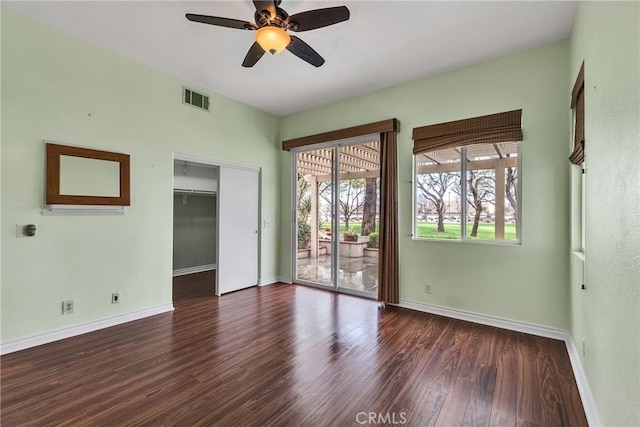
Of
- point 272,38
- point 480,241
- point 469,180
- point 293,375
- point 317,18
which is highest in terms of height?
point 317,18

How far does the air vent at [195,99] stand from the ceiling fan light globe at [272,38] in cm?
205

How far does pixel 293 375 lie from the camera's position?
2232 millimetres

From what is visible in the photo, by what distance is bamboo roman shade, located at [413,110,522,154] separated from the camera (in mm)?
3143

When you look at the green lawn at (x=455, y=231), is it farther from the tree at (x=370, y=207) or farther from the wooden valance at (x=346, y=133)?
the wooden valance at (x=346, y=133)

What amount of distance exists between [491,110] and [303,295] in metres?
3.49

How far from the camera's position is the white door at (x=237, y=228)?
14.7ft

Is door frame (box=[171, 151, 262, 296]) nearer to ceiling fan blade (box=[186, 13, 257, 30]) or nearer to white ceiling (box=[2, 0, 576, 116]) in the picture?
white ceiling (box=[2, 0, 576, 116])

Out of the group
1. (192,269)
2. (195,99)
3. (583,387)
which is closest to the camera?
(583,387)

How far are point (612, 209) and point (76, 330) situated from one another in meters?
4.44

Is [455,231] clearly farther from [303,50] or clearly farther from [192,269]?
[192,269]

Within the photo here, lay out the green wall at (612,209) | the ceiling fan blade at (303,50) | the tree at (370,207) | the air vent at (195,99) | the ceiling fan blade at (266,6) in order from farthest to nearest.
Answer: the tree at (370,207)
the air vent at (195,99)
the ceiling fan blade at (303,50)
the ceiling fan blade at (266,6)
the green wall at (612,209)

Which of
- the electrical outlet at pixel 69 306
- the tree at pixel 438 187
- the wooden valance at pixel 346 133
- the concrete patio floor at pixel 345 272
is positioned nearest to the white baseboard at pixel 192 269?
the concrete patio floor at pixel 345 272

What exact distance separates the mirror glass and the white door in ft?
4.78

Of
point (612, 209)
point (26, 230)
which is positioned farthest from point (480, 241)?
point (26, 230)
